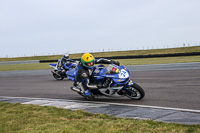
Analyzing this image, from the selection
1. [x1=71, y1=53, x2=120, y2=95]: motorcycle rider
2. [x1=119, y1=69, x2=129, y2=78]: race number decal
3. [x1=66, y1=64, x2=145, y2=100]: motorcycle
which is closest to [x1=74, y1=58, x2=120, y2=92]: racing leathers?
[x1=71, y1=53, x2=120, y2=95]: motorcycle rider

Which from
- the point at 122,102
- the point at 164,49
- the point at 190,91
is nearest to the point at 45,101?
the point at 122,102

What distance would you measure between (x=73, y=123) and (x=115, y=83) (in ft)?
9.28

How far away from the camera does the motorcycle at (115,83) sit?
26.7 ft

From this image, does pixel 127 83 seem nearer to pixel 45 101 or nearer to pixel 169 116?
pixel 169 116

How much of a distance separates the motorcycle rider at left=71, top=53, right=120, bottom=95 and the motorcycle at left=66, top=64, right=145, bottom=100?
0.12m

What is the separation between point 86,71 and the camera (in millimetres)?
8836

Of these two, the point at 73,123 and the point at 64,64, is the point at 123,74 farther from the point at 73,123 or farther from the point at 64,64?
the point at 64,64

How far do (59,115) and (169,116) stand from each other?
105 inches

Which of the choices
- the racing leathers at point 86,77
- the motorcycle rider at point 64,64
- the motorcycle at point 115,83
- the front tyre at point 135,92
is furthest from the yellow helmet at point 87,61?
the motorcycle rider at point 64,64

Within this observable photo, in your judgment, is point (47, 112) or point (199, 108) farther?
point (47, 112)

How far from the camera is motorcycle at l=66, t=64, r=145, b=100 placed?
8141 mm

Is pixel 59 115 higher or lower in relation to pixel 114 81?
lower

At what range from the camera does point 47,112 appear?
715cm

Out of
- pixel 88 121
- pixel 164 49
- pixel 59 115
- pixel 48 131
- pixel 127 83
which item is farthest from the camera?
pixel 164 49
